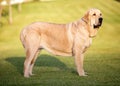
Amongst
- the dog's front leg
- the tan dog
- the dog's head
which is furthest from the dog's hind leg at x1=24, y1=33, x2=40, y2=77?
the dog's head

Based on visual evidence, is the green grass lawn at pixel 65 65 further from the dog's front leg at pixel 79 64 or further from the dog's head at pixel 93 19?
the dog's head at pixel 93 19

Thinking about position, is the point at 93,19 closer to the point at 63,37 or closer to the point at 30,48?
the point at 63,37

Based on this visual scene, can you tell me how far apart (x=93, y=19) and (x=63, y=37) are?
0.89 meters

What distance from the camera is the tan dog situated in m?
10.4

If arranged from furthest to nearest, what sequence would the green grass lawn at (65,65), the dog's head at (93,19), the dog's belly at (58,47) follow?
1. the dog's belly at (58,47)
2. the dog's head at (93,19)
3. the green grass lawn at (65,65)

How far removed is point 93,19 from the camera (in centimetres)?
1032

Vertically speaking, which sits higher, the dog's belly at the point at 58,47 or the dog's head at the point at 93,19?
the dog's head at the point at 93,19

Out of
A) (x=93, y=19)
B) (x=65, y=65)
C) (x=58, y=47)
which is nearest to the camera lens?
(x=93, y=19)

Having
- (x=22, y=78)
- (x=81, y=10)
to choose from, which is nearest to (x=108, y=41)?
(x=81, y=10)

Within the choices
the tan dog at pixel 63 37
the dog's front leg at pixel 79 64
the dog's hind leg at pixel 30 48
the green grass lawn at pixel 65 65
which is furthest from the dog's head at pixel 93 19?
the dog's hind leg at pixel 30 48

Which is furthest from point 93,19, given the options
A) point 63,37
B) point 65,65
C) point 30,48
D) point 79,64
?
point 65,65

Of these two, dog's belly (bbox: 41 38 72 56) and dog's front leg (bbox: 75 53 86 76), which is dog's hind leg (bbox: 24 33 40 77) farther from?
dog's front leg (bbox: 75 53 86 76)

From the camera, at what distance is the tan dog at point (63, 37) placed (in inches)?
409

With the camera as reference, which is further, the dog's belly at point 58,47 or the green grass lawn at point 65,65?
the dog's belly at point 58,47
